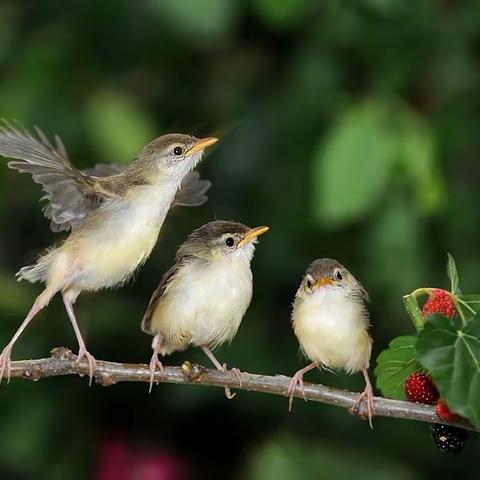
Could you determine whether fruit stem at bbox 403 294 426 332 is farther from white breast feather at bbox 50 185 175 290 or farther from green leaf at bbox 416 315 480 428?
white breast feather at bbox 50 185 175 290

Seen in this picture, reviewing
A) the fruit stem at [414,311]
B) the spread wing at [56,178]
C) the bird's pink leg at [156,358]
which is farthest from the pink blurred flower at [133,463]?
the fruit stem at [414,311]

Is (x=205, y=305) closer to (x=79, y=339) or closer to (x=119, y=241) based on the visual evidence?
(x=79, y=339)

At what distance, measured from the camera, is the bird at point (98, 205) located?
328 cm

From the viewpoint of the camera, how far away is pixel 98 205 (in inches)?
138

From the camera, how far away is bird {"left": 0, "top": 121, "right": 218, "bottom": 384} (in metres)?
3.28

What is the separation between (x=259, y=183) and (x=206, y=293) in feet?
11.5

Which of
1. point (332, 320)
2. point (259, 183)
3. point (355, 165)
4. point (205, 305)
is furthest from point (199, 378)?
point (259, 183)

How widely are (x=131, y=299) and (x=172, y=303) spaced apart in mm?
3447

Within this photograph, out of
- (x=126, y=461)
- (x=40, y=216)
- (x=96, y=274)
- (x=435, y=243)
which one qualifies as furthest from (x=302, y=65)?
(x=96, y=274)

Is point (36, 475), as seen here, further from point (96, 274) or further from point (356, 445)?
point (96, 274)

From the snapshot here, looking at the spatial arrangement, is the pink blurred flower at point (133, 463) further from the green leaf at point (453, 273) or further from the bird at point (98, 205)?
the green leaf at point (453, 273)

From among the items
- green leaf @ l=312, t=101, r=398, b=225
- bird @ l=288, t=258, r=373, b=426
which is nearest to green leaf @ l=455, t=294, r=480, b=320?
bird @ l=288, t=258, r=373, b=426

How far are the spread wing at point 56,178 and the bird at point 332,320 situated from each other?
0.85 metres

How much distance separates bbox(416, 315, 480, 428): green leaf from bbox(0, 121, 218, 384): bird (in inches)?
30.4
